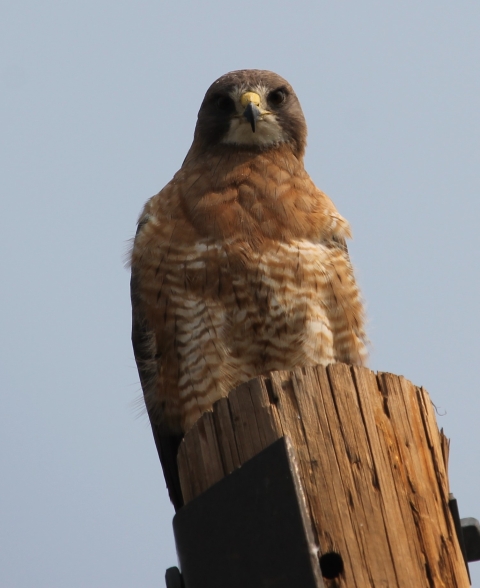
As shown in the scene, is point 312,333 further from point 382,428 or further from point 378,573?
point 378,573

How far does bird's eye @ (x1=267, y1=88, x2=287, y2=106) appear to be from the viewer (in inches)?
234

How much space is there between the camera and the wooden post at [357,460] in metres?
2.79

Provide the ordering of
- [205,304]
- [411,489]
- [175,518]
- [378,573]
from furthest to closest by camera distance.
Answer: [205,304], [175,518], [411,489], [378,573]

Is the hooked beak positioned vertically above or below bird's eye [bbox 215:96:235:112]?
below

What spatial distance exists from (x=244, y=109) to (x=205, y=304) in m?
1.42

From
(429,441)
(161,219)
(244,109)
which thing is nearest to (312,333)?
(161,219)

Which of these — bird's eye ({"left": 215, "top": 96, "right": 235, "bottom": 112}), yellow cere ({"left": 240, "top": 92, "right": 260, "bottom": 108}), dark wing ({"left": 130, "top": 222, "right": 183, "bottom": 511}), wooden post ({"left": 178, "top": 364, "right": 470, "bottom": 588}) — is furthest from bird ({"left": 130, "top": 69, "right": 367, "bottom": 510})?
wooden post ({"left": 178, "top": 364, "right": 470, "bottom": 588})

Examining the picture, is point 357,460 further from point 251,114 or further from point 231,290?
point 251,114

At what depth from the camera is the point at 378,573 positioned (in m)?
2.75

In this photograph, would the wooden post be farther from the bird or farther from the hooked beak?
the hooked beak

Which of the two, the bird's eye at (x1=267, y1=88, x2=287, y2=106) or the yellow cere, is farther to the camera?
the bird's eye at (x1=267, y1=88, x2=287, y2=106)

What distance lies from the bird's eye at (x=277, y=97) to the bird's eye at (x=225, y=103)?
259mm

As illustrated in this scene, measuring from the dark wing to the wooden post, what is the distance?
204 centimetres

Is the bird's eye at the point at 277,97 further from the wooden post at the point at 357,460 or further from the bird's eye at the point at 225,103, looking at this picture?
the wooden post at the point at 357,460
